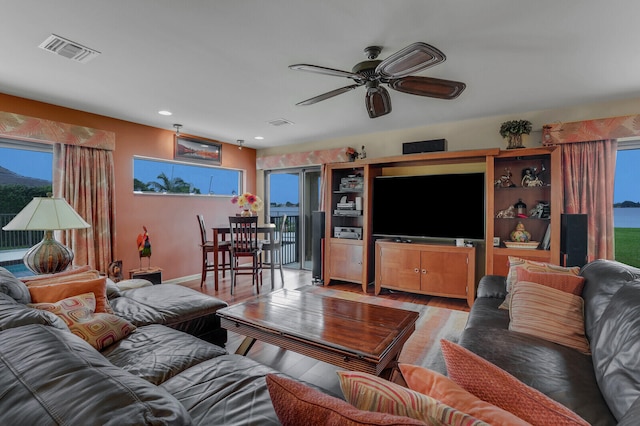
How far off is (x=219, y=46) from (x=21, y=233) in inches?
128

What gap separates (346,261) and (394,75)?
3.01 metres

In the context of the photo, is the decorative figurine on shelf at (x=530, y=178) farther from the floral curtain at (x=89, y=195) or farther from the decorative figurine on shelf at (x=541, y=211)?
the floral curtain at (x=89, y=195)

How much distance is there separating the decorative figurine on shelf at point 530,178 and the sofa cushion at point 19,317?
426 cm

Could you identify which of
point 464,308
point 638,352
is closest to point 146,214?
point 464,308

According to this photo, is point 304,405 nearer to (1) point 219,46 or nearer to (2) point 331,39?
(2) point 331,39

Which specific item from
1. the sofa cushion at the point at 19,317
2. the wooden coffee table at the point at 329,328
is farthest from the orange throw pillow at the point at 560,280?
the sofa cushion at the point at 19,317

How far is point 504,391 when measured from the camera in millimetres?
739

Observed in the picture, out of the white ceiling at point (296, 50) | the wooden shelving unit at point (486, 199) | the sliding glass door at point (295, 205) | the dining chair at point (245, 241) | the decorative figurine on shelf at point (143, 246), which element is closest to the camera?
the white ceiling at point (296, 50)

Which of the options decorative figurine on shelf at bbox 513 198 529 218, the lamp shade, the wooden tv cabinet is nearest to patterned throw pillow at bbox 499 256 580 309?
the wooden tv cabinet

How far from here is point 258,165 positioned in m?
6.00

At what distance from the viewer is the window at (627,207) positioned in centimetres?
339

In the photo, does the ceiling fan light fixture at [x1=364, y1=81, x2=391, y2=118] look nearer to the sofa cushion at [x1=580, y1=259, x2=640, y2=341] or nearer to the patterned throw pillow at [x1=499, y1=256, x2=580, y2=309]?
the patterned throw pillow at [x1=499, y1=256, x2=580, y2=309]

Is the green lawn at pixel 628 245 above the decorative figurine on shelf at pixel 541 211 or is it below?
below

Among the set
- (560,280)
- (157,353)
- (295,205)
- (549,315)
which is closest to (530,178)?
(560,280)
